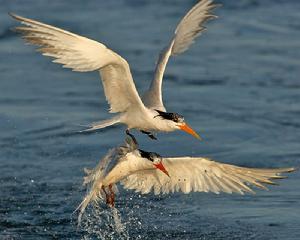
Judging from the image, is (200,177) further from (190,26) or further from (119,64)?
(190,26)

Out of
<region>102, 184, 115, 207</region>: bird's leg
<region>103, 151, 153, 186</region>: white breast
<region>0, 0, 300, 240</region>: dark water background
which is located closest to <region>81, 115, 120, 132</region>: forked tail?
<region>103, 151, 153, 186</region>: white breast

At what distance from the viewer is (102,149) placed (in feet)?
38.5

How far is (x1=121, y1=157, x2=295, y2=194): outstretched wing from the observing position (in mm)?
9094

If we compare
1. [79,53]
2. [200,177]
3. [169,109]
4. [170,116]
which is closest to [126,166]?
[170,116]

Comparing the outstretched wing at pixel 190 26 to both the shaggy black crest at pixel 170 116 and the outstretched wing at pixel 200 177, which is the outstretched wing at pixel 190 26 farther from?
the outstretched wing at pixel 200 177

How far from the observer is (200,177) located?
30.7 feet

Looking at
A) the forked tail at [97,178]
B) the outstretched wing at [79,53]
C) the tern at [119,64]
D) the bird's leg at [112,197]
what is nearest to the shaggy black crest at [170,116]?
the tern at [119,64]

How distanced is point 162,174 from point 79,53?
1.61 meters

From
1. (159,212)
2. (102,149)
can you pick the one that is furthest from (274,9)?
(159,212)

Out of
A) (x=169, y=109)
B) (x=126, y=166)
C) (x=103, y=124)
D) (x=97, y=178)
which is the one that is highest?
(x=103, y=124)

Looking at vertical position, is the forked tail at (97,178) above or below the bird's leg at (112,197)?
above

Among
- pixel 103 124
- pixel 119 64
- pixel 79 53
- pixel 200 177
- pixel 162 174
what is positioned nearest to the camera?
pixel 79 53

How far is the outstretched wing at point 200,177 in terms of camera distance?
358 inches

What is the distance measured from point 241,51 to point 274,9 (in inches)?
86.6
